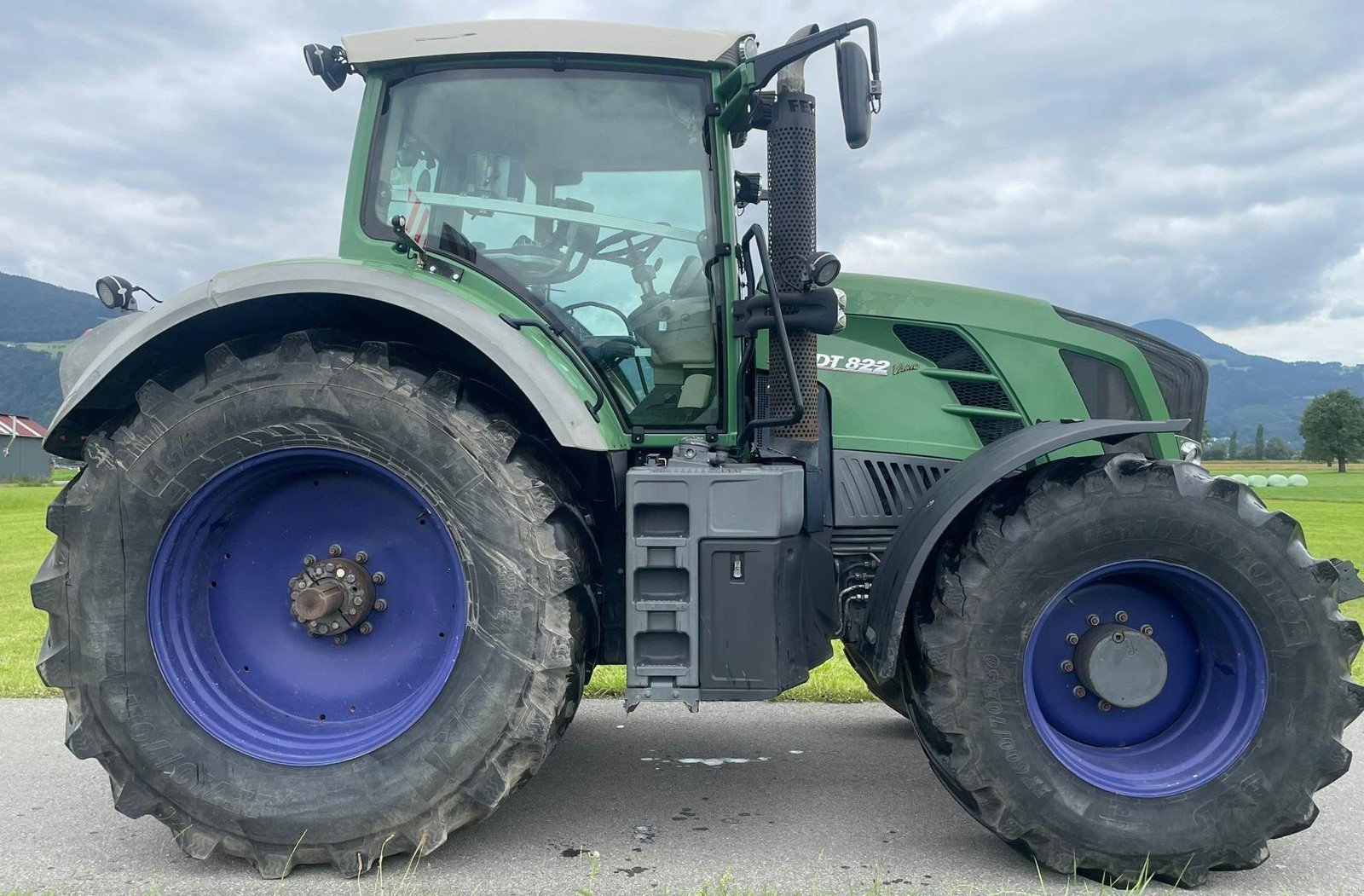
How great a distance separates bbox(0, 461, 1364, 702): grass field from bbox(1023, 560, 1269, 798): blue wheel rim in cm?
188

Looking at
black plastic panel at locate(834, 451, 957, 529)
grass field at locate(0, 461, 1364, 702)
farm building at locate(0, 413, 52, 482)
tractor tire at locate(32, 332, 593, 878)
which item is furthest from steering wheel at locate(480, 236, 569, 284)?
farm building at locate(0, 413, 52, 482)

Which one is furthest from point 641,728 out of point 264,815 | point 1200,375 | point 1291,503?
point 1291,503

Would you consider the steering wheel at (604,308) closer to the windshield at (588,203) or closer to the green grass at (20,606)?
the windshield at (588,203)

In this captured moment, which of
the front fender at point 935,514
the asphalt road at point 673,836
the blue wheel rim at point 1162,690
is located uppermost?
the front fender at point 935,514

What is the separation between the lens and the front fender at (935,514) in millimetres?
2514

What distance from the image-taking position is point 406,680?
8.78 ft

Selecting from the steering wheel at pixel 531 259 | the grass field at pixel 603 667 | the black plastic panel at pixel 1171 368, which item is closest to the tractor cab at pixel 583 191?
the steering wheel at pixel 531 259

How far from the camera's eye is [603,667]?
5.04m

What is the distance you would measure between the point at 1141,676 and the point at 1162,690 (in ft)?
0.45

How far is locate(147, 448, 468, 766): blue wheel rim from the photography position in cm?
258

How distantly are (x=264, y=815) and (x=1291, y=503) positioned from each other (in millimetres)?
32903

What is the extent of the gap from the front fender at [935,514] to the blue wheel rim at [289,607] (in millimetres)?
1227

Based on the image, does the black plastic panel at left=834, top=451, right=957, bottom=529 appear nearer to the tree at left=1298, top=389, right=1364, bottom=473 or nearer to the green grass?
the green grass

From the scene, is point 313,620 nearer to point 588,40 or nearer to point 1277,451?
point 588,40
